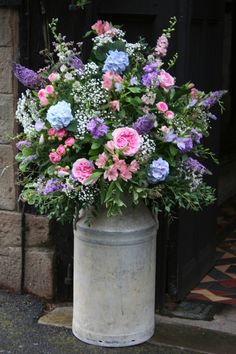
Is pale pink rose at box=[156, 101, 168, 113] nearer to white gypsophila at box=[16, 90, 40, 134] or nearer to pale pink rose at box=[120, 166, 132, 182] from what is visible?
pale pink rose at box=[120, 166, 132, 182]

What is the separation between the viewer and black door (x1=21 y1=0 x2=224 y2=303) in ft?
14.8

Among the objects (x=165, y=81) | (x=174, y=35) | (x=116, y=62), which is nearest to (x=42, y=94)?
(x=116, y=62)

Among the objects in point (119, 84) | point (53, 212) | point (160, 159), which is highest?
point (119, 84)

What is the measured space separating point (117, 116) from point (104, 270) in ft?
2.93

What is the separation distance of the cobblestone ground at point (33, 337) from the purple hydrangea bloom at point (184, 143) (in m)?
1.23

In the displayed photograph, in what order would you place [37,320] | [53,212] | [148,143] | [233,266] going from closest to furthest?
[148,143]
[53,212]
[37,320]
[233,266]

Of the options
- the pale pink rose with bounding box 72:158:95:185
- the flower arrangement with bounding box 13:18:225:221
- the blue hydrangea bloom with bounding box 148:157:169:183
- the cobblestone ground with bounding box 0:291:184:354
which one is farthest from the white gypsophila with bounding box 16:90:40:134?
the cobblestone ground with bounding box 0:291:184:354

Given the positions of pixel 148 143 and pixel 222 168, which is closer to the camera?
pixel 148 143

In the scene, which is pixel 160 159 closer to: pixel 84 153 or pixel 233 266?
pixel 84 153

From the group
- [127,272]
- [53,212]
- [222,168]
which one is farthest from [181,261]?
[222,168]

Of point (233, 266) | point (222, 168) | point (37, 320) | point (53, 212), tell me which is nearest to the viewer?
point (53, 212)

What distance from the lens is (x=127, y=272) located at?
405 cm

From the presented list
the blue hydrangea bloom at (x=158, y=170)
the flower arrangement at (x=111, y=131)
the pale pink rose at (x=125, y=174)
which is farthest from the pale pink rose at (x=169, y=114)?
the pale pink rose at (x=125, y=174)

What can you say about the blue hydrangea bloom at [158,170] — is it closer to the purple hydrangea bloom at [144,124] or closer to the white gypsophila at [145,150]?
the white gypsophila at [145,150]
